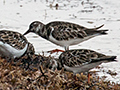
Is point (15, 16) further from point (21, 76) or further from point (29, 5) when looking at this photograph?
point (21, 76)

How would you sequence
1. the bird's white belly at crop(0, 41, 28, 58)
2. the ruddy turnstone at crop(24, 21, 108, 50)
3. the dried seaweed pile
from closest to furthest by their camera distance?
the dried seaweed pile → the bird's white belly at crop(0, 41, 28, 58) → the ruddy turnstone at crop(24, 21, 108, 50)

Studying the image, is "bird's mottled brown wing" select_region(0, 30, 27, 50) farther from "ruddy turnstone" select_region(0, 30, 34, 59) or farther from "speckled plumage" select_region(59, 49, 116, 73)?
"speckled plumage" select_region(59, 49, 116, 73)

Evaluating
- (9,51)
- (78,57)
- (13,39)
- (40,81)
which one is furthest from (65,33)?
(40,81)

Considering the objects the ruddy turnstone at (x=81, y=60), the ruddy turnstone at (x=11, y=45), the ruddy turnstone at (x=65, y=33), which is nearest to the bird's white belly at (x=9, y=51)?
the ruddy turnstone at (x=11, y=45)

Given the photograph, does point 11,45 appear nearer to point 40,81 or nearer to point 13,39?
point 13,39

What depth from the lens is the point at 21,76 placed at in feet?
12.9

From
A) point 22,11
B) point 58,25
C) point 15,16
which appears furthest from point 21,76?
point 22,11

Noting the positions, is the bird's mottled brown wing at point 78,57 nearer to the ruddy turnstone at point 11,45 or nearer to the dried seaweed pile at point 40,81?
the dried seaweed pile at point 40,81

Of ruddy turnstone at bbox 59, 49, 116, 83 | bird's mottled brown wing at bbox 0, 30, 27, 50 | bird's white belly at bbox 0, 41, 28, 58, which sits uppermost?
bird's mottled brown wing at bbox 0, 30, 27, 50

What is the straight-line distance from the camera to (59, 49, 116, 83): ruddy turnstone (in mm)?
4738

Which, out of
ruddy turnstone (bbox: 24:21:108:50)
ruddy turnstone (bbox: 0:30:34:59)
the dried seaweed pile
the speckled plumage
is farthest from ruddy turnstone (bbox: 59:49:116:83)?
ruddy turnstone (bbox: 24:21:108:50)

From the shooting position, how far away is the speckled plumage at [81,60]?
4.74 meters

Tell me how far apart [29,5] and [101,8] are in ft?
8.88

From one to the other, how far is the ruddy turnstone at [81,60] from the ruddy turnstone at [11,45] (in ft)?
2.31
